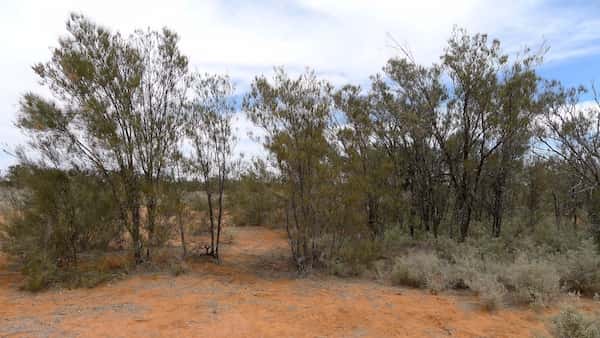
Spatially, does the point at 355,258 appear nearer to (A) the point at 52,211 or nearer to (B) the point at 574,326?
(B) the point at 574,326

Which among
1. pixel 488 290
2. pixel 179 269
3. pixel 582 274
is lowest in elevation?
pixel 179 269

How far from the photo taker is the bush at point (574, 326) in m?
4.07

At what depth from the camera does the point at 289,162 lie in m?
8.98

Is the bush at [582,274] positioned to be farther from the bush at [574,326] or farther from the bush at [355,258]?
the bush at [355,258]

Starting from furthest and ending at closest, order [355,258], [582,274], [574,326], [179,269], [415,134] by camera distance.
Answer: [415,134], [355,258], [179,269], [582,274], [574,326]

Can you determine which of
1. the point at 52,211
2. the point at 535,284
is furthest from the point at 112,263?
the point at 535,284

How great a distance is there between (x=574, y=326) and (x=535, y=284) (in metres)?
2.69

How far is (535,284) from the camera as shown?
22.0 ft

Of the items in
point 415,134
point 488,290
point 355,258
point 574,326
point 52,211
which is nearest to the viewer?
point 574,326

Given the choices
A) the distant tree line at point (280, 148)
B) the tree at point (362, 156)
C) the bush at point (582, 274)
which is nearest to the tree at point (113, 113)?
the distant tree line at point (280, 148)

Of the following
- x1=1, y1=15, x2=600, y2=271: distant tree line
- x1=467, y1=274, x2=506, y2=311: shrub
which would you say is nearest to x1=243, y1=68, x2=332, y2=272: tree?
x1=1, y1=15, x2=600, y2=271: distant tree line

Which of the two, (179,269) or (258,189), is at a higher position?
(258,189)

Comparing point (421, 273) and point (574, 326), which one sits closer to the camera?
point (574, 326)

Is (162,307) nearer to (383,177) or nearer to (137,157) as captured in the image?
(137,157)
